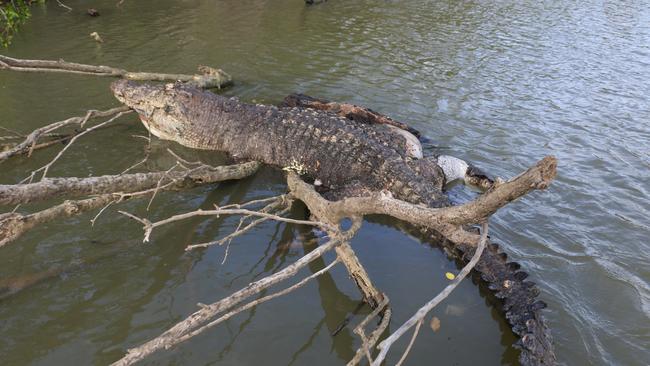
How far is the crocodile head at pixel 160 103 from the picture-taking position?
6.97 metres

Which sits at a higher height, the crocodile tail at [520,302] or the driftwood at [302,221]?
the driftwood at [302,221]

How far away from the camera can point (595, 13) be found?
15.8 meters

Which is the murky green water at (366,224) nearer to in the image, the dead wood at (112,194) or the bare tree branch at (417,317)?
the dead wood at (112,194)

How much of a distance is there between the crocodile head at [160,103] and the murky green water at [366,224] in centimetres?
46

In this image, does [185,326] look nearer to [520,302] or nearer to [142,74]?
[520,302]

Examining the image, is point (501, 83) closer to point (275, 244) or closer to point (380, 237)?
point (380, 237)

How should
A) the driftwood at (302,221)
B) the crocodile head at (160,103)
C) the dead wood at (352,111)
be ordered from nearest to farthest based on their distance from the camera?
the driftwood at (302,221)
the crocodile head at (160,103)
the dead wood at (352,111)

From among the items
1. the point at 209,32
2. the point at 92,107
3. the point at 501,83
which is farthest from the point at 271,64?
the point at 501,83

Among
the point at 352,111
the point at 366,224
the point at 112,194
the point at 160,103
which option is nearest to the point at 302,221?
the point at 112,194

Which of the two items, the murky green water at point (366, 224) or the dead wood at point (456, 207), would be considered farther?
the murky green water at point (366, 224)

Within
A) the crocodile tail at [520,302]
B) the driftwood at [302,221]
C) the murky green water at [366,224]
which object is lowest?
the murky green water at [366,224]

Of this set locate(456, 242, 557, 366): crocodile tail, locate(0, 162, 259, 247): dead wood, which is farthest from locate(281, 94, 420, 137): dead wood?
locate(456, 242, 557, 366): crocodile tail

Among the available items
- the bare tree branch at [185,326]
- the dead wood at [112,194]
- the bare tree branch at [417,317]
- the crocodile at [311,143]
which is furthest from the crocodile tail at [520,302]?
the dead wood at [112,194]

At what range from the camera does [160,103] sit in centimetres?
696
